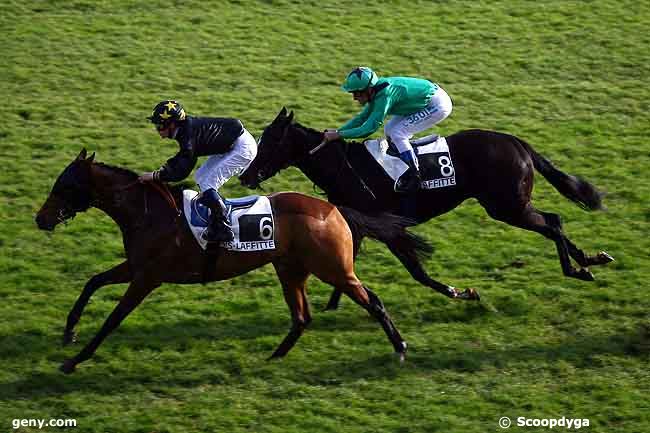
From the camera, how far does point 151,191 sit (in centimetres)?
847

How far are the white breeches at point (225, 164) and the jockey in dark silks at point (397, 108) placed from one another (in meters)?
1.01

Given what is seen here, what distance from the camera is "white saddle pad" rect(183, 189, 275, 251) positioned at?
8289mm

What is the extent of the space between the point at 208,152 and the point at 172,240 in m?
0.79

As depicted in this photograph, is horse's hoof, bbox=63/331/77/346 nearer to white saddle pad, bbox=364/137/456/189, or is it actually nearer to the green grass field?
the green grass field

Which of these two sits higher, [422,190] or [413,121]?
[413,121]

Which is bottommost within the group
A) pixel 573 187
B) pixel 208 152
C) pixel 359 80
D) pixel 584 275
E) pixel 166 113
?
pixel 584 275

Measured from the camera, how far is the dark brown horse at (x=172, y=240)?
8.28 meters

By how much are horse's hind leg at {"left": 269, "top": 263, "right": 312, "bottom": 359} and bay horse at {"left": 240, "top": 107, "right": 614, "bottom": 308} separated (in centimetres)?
86

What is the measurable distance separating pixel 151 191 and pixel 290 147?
1.53 metres

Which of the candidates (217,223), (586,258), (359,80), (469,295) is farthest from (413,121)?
(217,223)

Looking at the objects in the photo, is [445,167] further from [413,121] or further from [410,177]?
[413,121]

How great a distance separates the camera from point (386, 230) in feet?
28.9

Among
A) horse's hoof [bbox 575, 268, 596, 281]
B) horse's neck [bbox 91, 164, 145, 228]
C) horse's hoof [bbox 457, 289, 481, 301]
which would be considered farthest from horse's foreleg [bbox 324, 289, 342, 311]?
horse's hoof [bbox 575, 268, 596, 281]

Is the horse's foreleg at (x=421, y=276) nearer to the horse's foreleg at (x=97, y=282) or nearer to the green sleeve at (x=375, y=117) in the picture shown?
the green sleeve at (x=375, y=117)
